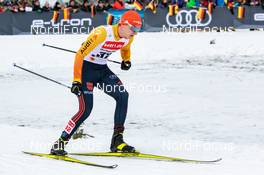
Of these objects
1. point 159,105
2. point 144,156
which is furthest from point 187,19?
point 144,156

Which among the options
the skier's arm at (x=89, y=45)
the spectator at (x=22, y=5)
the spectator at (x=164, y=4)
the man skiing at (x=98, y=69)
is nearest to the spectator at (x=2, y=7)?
the spectator at (x=22, y=5)

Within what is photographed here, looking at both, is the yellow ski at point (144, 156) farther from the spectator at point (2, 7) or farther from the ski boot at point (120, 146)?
the spectator at point (2, 7)

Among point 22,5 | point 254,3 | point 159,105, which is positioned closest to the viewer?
point 159,105

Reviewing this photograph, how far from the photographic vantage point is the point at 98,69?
759cm

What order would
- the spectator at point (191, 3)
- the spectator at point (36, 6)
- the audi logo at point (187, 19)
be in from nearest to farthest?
the spectator at point (36, 6)
the audi logo at point (187, 19)
the spectator at point (191, 3)

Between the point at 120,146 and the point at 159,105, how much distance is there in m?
4.95

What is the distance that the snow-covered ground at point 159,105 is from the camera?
7.50 meters

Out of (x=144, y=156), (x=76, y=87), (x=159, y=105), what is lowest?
(x=159, y=105)

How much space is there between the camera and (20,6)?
75.3 feet

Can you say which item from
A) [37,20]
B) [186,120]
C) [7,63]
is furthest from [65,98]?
[37,20]

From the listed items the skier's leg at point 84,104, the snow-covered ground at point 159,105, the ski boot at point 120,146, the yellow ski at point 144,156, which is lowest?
the snow-covered ground at point 159,105

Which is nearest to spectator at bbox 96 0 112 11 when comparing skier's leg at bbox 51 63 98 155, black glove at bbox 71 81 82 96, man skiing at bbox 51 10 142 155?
man skiing at bbox 51 10 142 155

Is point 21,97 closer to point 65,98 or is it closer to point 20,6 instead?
point 65,98

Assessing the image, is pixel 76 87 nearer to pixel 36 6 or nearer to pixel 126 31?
pixel 126 31
